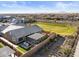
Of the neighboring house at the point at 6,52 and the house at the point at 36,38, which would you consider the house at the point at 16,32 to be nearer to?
the house at the point at 36,38

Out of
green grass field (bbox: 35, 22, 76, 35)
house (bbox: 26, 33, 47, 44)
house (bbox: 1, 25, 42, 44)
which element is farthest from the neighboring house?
green grass field (bbox: 35, 22, 76, 35)

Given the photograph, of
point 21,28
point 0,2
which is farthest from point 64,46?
point 0,2

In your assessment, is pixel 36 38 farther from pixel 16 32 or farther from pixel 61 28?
pixel 61 28

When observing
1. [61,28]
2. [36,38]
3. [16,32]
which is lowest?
[36,38]

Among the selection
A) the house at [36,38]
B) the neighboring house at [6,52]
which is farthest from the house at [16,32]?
the neighboring house at [6,52]

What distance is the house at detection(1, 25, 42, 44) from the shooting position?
242 cm

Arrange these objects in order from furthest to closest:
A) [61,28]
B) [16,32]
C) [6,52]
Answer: [16,32]
[61,28]
[6,52]

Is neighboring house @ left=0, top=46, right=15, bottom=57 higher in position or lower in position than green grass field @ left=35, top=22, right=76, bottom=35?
lower

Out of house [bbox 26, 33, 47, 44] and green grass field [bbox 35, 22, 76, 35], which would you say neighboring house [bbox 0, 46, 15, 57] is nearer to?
house [bbox 26, 33, 47, 44]

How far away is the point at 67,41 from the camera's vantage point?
8.61ft

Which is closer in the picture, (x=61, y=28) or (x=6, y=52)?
(x=6, y=52)

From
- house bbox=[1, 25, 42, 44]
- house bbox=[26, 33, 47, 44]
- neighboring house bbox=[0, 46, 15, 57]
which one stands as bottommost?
neighboring house bbox=[0, 46, 15, 57]

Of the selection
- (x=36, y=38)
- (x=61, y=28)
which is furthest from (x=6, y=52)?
(x=61, y=28)

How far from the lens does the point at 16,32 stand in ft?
8.34
